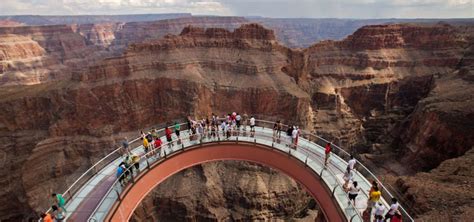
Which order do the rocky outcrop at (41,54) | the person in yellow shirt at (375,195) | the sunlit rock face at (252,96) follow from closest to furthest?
the person in yellow shirt at (375,195) < the sunlit rock face at (252,96) < the rocky outcrop at (41,54)

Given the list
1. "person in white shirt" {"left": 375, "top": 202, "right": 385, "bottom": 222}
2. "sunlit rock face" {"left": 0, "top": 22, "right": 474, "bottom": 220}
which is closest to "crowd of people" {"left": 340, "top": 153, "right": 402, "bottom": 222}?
"person in white shirt" {"left": 375, "top": 202, "right": 385, "bottom": 222}

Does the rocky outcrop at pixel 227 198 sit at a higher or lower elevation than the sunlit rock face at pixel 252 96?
lower

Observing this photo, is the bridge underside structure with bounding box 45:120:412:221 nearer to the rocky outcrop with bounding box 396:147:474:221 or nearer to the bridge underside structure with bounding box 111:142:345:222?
the bridge underside structure with bounding box 111:142:345:222

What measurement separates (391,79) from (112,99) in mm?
62475

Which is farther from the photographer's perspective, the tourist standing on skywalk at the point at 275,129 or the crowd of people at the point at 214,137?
Answer: the tourist standing on skywalk at the point at 275,129

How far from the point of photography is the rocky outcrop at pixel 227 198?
40219 mm

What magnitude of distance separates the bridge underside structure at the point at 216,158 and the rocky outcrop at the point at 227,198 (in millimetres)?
18095

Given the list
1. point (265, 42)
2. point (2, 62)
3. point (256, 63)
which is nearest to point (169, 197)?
point (256, 63)

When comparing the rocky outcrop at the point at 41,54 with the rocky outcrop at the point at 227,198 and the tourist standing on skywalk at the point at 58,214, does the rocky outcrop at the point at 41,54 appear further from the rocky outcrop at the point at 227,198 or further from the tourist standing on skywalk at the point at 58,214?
the tourist standing on skywalk at the point at 58,214

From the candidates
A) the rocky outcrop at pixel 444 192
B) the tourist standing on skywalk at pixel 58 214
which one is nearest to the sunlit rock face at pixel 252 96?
the rocky outcrop at pixel 444 192

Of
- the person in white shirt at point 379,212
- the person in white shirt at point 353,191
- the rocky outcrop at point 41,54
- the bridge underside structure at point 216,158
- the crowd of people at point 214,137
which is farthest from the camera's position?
the rocky outcrop at point 41,54

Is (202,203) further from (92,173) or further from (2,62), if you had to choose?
(2,62)

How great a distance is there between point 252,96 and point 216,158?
30585 millimetres

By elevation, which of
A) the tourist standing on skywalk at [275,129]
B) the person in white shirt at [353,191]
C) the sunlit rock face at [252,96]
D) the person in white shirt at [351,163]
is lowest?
the person in white shirt at [353,191]
